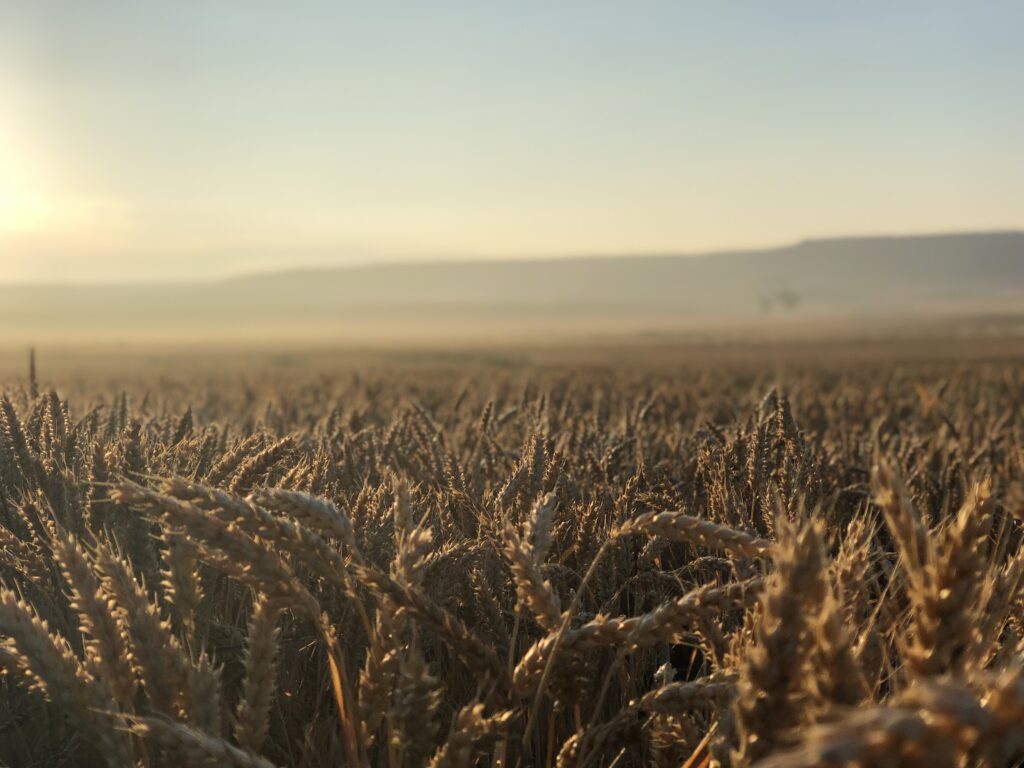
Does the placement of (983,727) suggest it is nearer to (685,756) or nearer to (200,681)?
(685,756)

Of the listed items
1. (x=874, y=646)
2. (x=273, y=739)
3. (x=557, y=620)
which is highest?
(x=557, y=620)

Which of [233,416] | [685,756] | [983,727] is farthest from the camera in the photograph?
[233,416]

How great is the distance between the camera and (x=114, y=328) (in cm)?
15325

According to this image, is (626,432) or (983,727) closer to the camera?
(983,727)

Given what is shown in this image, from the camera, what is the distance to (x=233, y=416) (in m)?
5.78

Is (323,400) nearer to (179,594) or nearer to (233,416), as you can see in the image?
(233,416)

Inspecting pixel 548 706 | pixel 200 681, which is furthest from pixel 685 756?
pixel 200 681

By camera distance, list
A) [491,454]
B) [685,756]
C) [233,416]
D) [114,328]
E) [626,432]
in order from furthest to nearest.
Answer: [114,328], [233,416], [626,432], [491,454], [685,756]

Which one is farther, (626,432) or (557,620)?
(626,432)

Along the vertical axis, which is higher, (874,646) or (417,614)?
(417,614)

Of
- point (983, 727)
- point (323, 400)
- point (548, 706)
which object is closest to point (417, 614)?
point (548, 706)

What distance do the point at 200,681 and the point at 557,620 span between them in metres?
0.52

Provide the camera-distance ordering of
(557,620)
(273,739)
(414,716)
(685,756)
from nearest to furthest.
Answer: (414,716) → (557,620) → (685,756) → (273,739)

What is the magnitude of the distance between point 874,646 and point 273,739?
115 centimetres
